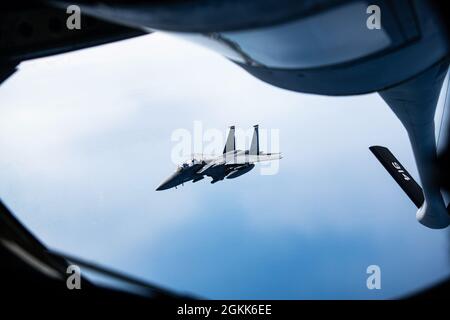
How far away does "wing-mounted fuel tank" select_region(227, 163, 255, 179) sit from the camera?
25547 millimetres

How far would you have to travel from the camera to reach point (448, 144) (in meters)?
3.39

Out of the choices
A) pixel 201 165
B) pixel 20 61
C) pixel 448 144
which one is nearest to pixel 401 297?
pixel 448 144

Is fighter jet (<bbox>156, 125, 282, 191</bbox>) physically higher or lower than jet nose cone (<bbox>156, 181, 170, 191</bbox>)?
higher

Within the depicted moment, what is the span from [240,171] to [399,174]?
17350 millimetres

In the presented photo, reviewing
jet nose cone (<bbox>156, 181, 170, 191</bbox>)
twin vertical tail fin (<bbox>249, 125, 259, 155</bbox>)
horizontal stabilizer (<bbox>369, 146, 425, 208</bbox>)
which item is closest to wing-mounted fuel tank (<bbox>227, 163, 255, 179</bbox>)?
twin vertical tail fin (<bbox>249, 125, 259, 155</bbox>)

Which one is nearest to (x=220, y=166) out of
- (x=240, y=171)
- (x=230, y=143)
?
(x=240, y=171)

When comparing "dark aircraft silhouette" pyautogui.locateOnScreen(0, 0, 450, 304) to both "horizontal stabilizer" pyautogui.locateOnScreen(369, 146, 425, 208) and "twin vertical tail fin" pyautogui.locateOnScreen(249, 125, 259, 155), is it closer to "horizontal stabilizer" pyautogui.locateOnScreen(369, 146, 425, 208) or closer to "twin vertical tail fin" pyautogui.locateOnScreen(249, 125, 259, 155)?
"horizontal stabilizer" pyautogui.locateOnScreen(369, 146, 425, 208)

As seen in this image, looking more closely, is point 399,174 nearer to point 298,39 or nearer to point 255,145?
point 298,39

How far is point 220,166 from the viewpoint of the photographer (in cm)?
2466

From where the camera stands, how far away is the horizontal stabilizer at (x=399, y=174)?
853 cm

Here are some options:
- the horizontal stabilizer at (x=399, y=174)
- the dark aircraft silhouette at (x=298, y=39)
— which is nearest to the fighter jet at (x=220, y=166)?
the horizontal stabilizer at (x=399, y=174)

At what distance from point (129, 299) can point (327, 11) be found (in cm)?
→ 259

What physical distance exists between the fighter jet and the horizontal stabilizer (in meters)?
15.8

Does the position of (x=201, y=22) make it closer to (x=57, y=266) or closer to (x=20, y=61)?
(x=57, y=266)
